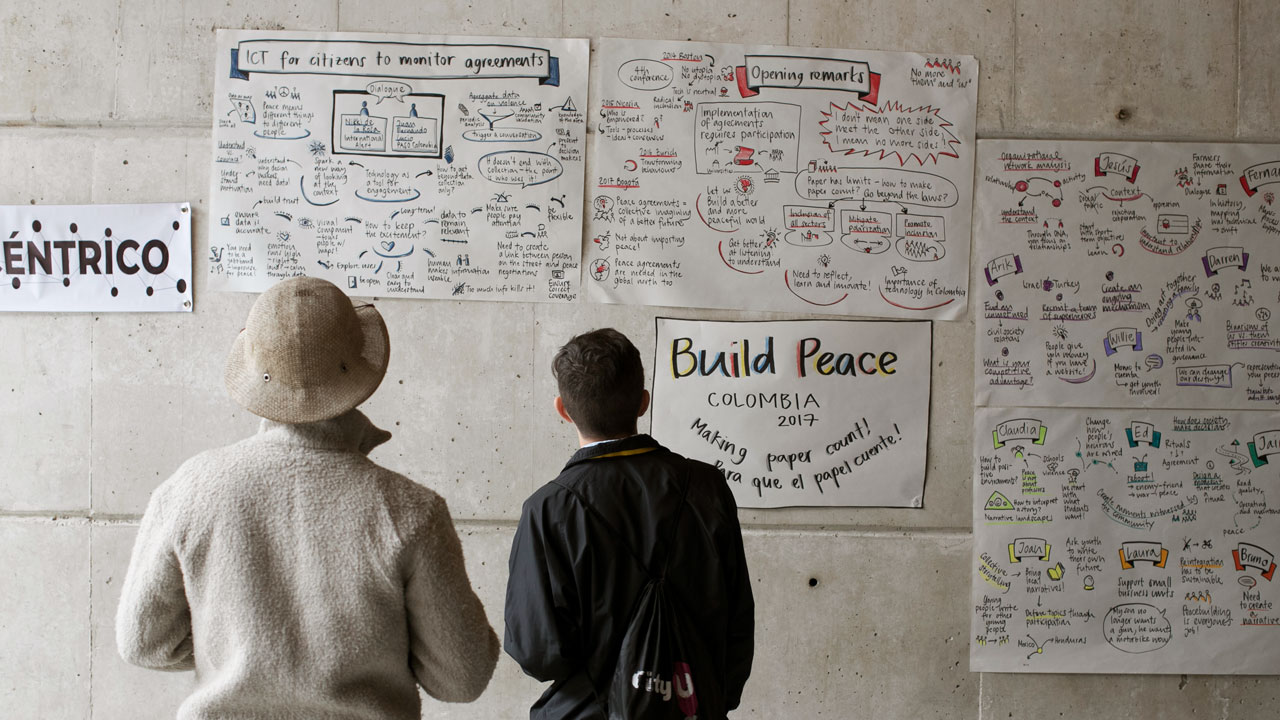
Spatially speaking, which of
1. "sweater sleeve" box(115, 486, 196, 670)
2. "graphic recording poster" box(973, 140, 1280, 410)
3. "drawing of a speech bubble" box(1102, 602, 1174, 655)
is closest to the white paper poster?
"sweater sleeve" box(115, 486, 196, 670)

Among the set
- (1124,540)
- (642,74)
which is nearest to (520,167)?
(642,74)

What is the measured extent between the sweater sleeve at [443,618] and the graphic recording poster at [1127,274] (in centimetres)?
220

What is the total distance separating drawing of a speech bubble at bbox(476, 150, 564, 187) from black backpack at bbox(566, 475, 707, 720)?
5.37 ft

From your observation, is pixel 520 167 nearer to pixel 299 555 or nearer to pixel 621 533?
pixel 621 533

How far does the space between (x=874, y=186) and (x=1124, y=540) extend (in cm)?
155

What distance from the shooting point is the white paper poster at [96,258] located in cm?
299

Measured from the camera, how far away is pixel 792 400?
2949 mm

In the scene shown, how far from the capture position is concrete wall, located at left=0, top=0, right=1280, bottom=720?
9.69 ft

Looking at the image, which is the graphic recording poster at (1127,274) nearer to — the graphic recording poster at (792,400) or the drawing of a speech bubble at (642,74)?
the graphic recording poster at (792,400)

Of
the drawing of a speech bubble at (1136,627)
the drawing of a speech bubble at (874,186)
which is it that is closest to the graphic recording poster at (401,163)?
the drawing of a speech bubble at (874,186)

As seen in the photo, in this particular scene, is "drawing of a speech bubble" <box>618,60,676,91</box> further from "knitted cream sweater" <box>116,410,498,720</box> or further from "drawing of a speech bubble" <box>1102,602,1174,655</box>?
"drawing of a speech bubble" <box>1102,602,1174,655</box>

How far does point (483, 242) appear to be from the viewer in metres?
2.94

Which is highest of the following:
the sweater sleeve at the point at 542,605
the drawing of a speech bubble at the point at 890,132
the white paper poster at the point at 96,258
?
the drawing of a speech bubble at the point at 890,132

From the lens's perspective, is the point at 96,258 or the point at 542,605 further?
the point at 96,258
